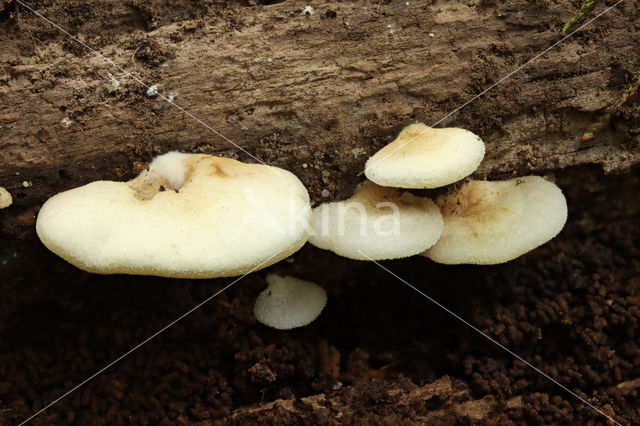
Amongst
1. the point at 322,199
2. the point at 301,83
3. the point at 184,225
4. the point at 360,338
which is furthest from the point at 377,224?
the point at 360,338

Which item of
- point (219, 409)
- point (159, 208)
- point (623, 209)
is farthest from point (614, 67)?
point (219, 409)

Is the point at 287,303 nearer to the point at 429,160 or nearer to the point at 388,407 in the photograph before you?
the point at 388,407

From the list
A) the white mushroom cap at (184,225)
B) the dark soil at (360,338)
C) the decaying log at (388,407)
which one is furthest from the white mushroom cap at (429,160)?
the decaying log at (388,407)

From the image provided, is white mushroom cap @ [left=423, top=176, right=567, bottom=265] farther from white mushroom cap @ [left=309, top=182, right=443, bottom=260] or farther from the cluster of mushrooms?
white mushroom cap @ [left=309, top=182, right=443, bottom=260]

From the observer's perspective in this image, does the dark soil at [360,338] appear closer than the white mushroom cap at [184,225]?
No

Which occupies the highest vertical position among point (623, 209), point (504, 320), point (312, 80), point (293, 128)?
point (312, 80)

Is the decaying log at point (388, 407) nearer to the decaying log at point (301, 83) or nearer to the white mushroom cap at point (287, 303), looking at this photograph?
the white mushroom cap at point (287, 303)

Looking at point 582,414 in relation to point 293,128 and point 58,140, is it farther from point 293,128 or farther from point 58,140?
point 58,140
